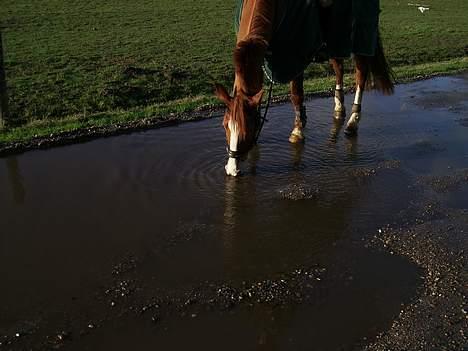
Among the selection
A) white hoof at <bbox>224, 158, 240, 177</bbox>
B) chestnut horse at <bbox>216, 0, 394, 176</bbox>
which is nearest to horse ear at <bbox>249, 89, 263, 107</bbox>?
chestnut horse at <bbox>216, 0, 394, 176</bbox>

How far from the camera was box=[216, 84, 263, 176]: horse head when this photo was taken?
5.36 m

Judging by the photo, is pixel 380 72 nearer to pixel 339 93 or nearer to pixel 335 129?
pixel 339 93

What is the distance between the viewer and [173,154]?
6965 mm

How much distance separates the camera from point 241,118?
535cm

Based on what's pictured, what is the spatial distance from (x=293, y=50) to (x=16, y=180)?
12.6ft

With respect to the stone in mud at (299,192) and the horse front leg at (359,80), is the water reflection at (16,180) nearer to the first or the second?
the stone in mud at (299,192)

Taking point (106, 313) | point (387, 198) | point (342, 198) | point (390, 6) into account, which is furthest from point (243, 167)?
point (390, 6)

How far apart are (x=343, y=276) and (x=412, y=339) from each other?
0.89 metres

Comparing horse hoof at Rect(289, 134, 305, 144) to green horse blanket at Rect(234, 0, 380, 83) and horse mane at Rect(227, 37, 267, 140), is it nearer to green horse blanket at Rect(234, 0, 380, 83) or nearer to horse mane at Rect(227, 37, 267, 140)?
green horse blanket at Rect(234, 0, 380, 83)

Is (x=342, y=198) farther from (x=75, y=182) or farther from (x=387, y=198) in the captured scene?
(x=75, y=182)

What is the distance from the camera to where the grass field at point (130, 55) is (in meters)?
9.99

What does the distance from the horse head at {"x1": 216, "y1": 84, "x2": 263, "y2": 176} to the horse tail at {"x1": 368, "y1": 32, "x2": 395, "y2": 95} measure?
4298mm

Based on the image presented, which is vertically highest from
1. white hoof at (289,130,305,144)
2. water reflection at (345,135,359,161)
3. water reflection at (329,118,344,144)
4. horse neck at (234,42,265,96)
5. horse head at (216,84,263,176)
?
horse neck at (234,42,265,96)

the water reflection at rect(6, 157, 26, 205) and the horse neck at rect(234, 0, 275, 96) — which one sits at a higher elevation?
the horse neck at rect(234, 0, 275, 96)
